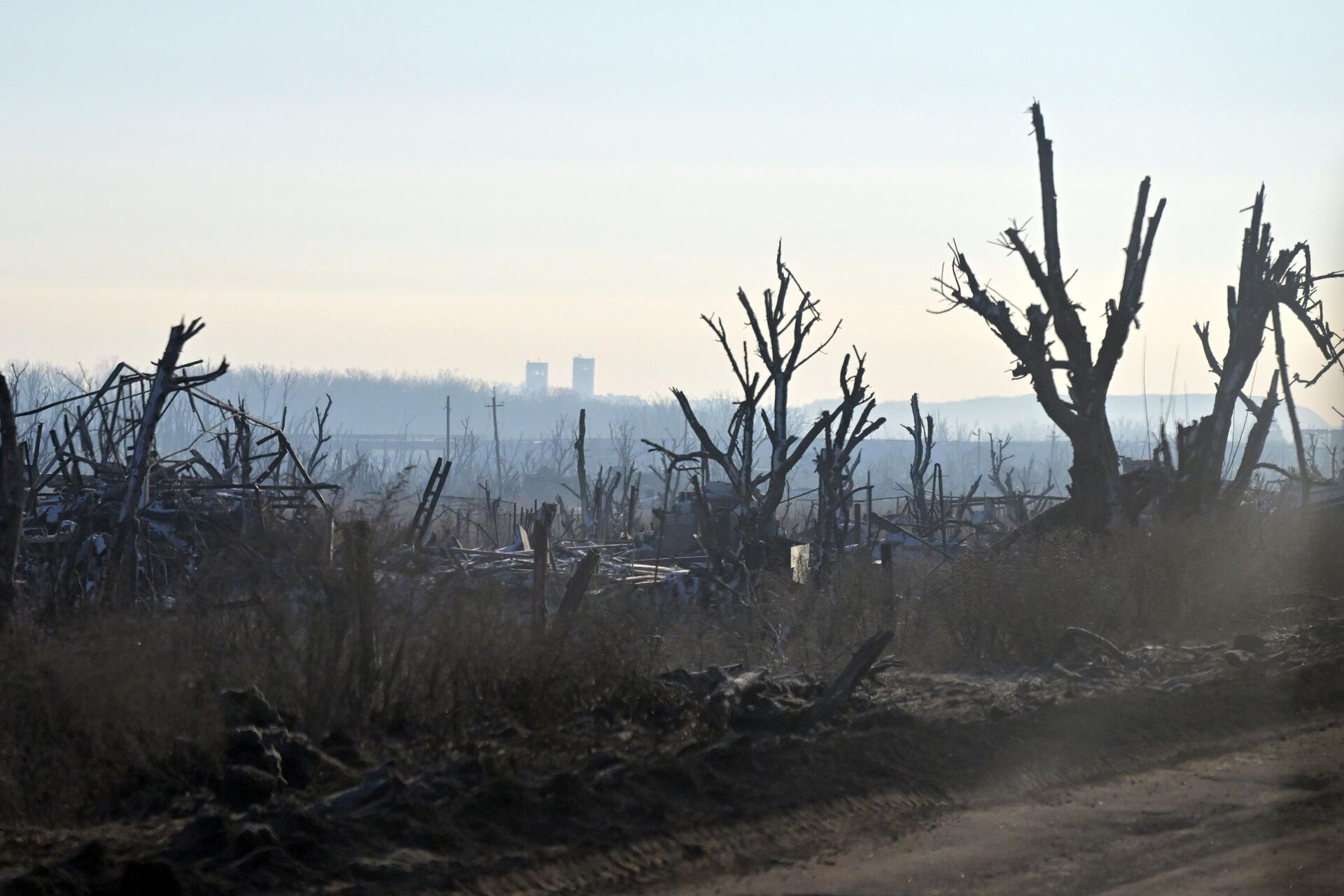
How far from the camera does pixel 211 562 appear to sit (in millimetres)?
9102

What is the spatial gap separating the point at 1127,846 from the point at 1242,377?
1545cm

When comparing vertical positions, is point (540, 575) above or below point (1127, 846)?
above

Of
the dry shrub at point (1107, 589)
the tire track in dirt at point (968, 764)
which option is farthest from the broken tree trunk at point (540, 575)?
the dry shrub at point (1107, 589)

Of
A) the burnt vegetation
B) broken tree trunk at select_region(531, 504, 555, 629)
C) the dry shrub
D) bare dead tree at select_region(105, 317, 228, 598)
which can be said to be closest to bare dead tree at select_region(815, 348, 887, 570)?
the burnt vegetation

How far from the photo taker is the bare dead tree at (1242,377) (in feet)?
62.1

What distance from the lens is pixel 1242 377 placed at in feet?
67.4

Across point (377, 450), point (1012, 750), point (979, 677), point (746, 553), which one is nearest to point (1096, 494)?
point (746, 553)

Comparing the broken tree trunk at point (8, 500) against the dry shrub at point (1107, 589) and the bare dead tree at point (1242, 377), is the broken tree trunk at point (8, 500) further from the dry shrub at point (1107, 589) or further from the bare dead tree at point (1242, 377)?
the bare dead tree at point (1242, 377)

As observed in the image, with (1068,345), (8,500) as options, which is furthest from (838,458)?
(8,500)

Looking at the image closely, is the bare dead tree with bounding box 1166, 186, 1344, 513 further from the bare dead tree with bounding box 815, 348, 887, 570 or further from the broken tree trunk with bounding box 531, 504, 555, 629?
the broken tree trunk with bounding box 531, 504, 555, 629

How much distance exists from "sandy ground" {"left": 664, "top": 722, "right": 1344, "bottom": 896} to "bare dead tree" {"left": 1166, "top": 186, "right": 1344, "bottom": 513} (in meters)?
11.2

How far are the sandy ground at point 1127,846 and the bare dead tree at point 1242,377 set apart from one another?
11.2 m

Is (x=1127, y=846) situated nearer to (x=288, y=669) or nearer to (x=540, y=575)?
(x=288, y=669)

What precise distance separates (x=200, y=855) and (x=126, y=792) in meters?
0.93
